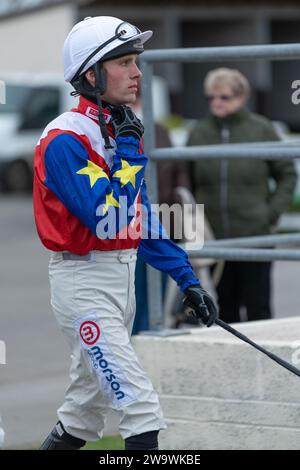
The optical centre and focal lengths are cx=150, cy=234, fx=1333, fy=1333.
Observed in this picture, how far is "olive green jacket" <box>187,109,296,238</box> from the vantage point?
8.28m

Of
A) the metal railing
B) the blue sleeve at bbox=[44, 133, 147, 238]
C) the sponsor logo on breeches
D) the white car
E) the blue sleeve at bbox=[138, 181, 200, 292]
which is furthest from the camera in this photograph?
the white car

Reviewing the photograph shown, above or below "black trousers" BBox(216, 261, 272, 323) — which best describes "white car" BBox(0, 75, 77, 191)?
above

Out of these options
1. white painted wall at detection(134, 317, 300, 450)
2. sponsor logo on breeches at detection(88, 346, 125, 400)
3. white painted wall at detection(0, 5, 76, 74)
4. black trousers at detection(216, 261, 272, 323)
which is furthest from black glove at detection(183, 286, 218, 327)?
white painted wall at detection(0, 5, 76, 74)

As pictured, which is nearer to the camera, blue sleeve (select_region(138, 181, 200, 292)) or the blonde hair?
blue sleeve (select_region(138, 181, 200, 292))

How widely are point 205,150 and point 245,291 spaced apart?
2.31 metres

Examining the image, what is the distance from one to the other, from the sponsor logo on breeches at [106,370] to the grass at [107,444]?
1.69 metres

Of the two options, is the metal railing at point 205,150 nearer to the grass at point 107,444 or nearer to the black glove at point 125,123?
the grass at point 107,444

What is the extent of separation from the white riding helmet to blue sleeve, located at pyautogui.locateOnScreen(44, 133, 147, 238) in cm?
30

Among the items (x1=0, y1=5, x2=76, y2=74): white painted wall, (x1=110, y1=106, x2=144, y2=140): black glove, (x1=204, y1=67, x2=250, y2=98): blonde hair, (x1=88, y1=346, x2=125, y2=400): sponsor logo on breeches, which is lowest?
(x1=88, y1=346, x2=125, y2=400): sponsor logo on breeches

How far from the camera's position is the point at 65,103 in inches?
924

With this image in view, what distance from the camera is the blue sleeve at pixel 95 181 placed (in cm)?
482

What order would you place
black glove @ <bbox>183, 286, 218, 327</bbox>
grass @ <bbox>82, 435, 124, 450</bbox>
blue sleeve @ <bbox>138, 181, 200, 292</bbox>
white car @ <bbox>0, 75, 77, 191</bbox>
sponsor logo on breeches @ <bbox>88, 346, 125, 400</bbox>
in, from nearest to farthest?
sponsor logo on breeches @ <bbox>88, 346, 125, 400</bbox>
black glove @ <bbox>183, 286, 218, 327</bbox>
blue sleeve @ <bbox>138, 181, 200, 292</bbox>
grass @ <bbox>82, 435, 124, 450</bbox>
white car @ <bbox>0, 75, 77, 191</bbox>

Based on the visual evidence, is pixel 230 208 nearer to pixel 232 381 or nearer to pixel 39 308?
pixel 232 381

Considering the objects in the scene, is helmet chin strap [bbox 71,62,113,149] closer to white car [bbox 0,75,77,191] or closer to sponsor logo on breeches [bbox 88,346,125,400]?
sponsor logo on breeches [bbox 88,346,125,400]
